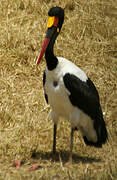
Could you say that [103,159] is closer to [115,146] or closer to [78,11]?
[115,146]

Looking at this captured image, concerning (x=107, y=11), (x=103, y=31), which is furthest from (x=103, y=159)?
(x=107, y=11)

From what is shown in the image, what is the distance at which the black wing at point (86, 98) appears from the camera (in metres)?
5.37

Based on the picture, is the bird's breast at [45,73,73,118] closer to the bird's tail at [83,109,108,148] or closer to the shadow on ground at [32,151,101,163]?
the bird's tail at [83,109,108,148]

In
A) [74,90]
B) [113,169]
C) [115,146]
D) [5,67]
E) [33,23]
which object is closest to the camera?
[113,169]

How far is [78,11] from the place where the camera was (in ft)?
29.4

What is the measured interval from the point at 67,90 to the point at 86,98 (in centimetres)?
28

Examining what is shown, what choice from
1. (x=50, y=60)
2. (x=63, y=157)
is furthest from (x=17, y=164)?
(x=50, y=60)

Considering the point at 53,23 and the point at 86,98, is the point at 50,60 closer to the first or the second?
the point at 53,23

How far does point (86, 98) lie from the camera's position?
18.1 ft

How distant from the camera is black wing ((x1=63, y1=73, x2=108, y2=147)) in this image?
5371 mm

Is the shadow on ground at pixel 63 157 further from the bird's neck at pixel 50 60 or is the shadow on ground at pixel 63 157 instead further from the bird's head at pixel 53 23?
the bird's head at pixel 53 23

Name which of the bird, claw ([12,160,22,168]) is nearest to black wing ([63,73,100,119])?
the bird

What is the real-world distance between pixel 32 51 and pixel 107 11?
185 cm

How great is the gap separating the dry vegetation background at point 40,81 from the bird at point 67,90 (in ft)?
1.27
